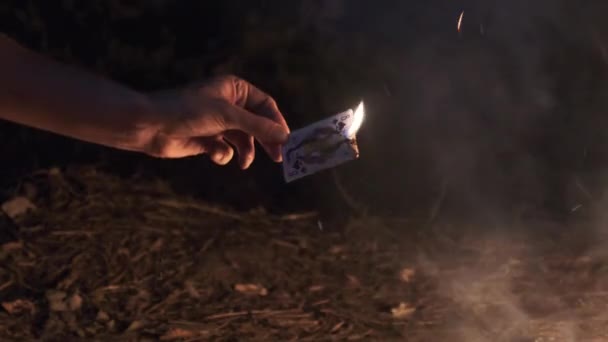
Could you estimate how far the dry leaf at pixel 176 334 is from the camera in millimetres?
3363

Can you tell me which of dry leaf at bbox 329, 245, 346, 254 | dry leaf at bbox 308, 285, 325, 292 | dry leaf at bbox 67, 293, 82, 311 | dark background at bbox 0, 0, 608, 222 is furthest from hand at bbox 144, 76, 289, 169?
dry leaf at bbox 67, 293, 82, 311

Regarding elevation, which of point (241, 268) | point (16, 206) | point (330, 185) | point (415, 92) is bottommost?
point (241, 268)

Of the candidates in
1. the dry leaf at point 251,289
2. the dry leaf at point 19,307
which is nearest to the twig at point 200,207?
the dry leaf at point 251,289

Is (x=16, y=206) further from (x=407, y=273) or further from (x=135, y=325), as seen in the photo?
(x=407, y=273)

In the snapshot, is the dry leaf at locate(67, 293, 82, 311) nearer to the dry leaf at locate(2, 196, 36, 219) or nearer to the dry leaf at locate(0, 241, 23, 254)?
the dry leaf at locate(0, 241, 23, 254)

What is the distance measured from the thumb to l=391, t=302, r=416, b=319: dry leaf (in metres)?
1.66

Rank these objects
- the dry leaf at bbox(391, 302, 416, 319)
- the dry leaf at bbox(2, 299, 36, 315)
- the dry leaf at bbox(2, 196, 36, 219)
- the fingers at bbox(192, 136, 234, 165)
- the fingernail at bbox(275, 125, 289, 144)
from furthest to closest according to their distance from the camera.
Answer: the dry leaf at bbox(391, 302, 416, 319) → the dry leaf at bbox(2, 299, 36, 315) → the dry leaf at bbox(2, 196, 36, 219) → the fingers at bbox(192, 136, 234, 165) → the fingernail at bbox(275, 125, 289, 144)

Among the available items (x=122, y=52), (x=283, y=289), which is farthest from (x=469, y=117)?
(x=122, y=52)

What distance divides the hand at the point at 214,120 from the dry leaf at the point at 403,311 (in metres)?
1.54

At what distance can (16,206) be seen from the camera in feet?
10.1

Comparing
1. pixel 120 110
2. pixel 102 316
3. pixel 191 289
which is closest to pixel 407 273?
pixel 191 289

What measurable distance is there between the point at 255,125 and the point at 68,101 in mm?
470

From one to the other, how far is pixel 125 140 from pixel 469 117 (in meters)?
1.87

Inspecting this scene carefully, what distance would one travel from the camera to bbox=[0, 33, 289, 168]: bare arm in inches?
66.9
